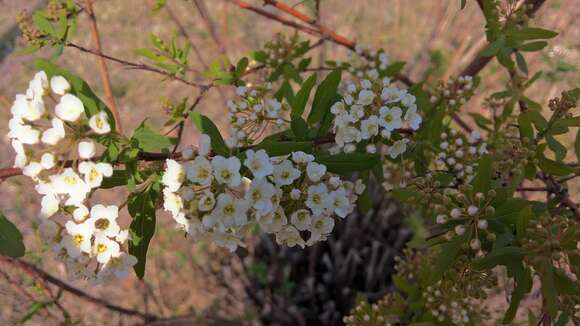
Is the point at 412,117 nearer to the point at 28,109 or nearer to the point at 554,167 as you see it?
the point at 554,167

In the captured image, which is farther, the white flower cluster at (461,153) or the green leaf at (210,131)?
the white flower cluster at (461,153)

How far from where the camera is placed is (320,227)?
133 centimetres

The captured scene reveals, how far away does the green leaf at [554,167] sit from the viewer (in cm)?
163

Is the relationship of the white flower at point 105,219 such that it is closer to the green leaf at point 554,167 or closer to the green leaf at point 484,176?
the green leaf at point 484,176

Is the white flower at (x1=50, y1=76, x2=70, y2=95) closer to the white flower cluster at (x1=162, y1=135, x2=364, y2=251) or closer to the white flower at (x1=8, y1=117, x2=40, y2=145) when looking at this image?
the white flower at (x1=8, y1=117, x2=40, y2=145)

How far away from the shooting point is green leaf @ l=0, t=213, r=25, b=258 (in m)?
1.25

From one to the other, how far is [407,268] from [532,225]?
1.02 metres

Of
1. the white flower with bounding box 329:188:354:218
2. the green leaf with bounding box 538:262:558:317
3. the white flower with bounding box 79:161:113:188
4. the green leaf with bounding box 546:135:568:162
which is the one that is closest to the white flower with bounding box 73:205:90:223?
the white flower with bounding box 79:161:113:188

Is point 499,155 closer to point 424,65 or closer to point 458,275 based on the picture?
point 458,275

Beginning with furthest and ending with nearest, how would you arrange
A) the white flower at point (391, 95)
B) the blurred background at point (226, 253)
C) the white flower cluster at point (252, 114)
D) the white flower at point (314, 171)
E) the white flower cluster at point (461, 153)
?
1. the blurred background at point (226, 253)
2. the white flower cluster at point (461, 153)
3. the white flower cluster at point (252, 114)
4. the white flower at point (391, 95)
5. the white flower at point (314, 171)

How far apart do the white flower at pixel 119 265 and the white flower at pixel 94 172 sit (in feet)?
0.83

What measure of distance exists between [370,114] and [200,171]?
0.59m

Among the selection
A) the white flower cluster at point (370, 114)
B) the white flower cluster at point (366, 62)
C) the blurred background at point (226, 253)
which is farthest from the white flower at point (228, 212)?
the blurred background at point (226, 253)

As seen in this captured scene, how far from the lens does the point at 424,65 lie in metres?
5.00
